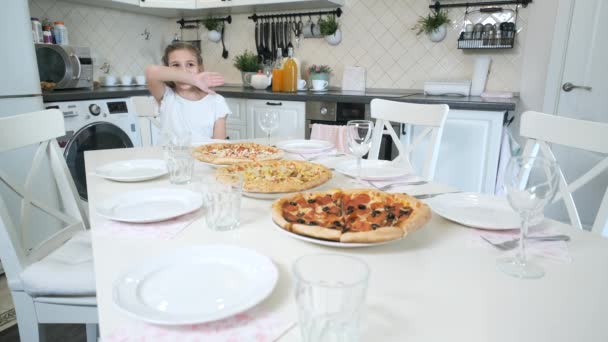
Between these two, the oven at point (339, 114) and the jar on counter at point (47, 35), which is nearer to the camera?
the oven at point (339, 114)

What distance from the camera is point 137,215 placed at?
909 mm

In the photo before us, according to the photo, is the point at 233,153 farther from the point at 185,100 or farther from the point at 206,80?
the point at 185,100

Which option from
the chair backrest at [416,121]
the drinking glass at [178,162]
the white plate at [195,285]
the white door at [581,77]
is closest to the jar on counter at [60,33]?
the drinking glass at [178,162]

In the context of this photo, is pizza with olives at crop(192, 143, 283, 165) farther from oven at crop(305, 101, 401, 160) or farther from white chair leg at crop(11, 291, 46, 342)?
oven at crop(305, 101, 401, 160)

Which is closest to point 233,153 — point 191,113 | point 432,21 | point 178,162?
point 178,162

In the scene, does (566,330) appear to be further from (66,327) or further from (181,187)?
(66,327)

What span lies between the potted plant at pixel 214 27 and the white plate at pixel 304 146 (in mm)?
2513

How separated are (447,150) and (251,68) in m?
1.89

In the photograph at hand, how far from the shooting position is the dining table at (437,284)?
0.53m

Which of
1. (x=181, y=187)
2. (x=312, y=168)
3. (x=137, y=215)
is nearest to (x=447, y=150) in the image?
(x=312, y=168)

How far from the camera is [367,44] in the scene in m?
3.29

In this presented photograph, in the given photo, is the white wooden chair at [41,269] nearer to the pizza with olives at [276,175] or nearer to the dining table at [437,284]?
the dining table at [437,284]

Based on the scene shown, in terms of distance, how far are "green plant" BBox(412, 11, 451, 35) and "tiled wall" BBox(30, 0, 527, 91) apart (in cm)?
5

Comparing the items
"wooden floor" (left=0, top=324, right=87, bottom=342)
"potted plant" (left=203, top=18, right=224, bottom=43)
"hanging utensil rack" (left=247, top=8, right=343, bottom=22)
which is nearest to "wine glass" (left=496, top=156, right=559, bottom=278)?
"wooden floor" (left=0, top=324, right=87, bottom=342)
